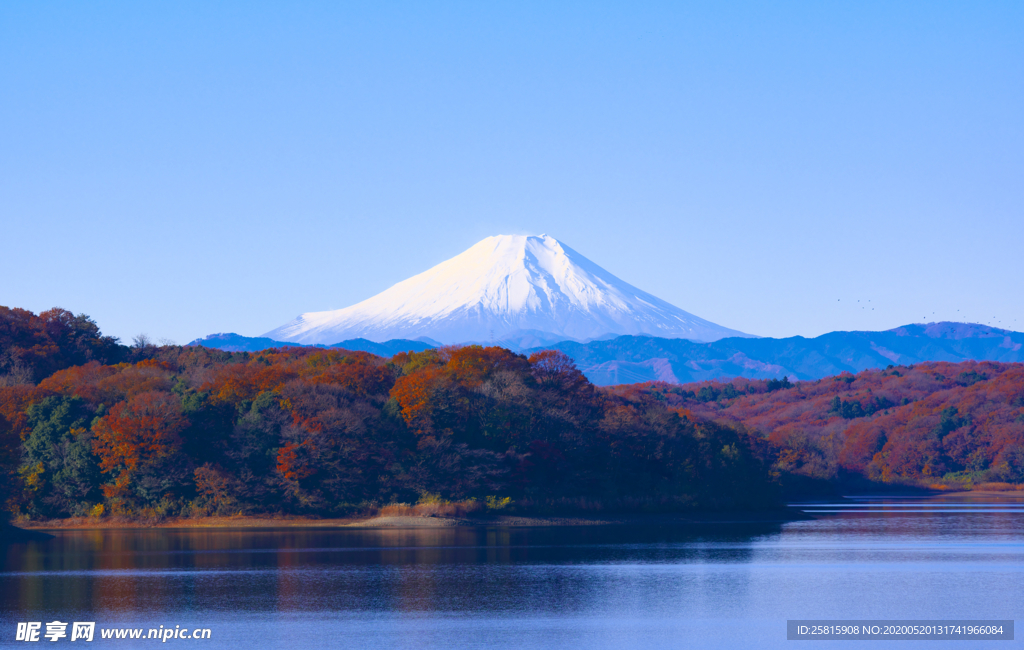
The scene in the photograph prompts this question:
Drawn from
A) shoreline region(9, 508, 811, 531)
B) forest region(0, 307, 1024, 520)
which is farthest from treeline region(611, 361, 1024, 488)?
shoreline region(9, 508, 811, 531)

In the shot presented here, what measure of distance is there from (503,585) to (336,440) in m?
36.1

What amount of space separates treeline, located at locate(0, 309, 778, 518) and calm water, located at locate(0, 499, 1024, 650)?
647cm

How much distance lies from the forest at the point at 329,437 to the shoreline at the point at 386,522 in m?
0.78

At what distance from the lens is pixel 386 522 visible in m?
75.2

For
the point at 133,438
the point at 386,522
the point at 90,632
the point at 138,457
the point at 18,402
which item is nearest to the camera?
the point at 90,632

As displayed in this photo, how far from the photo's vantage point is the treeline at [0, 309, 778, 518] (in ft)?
240

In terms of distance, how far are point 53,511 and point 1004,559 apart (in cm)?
5527

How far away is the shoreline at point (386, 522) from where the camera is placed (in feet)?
235

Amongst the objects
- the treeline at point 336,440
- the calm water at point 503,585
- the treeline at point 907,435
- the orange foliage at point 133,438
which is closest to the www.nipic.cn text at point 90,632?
the calm water at point 503,585

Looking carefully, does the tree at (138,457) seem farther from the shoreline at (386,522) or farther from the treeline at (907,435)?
the treeline at (907,435)

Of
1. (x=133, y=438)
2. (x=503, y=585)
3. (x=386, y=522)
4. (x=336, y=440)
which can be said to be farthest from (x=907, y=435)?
(x=503, y=585)

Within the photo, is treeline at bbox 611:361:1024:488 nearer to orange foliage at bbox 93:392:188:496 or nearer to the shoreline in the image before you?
the shoreline

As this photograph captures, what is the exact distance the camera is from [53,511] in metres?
72.6

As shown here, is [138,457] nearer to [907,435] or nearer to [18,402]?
[18,402]
